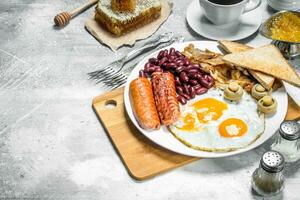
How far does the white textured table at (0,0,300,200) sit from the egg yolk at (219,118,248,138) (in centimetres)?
7

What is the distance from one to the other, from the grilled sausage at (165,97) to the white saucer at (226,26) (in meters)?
0.32

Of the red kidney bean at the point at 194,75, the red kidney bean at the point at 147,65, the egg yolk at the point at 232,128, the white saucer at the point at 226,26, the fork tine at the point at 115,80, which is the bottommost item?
the fork tine at the point at 115,80

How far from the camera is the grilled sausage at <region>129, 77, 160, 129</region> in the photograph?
4.69 ft

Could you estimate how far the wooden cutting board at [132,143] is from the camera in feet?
4.54

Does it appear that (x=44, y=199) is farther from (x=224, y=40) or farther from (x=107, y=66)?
(x=224, y=40)

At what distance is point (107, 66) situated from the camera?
1.72m

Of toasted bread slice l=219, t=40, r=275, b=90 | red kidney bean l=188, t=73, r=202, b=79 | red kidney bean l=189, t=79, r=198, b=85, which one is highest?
toasted bread slice l=219, t=40, r=275, b=90

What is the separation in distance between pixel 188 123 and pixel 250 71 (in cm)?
30

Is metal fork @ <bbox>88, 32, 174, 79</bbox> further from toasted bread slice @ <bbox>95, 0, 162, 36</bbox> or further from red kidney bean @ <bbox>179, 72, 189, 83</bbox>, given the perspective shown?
red kidney bean @ <bbox>179, 72, 189, 83</bbox>

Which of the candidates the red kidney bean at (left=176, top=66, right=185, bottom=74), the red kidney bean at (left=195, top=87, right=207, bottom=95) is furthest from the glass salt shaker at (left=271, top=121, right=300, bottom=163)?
the red kidney bean at (left=176, top=66, right=185, bottom=74)

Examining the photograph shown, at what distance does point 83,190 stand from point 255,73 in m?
0.64

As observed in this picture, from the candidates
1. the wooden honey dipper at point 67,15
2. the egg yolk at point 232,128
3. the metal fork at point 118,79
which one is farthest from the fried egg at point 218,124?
the wooden honey dipper at point 67,15

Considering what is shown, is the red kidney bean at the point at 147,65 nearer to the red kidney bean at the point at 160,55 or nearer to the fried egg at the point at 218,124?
the red kidney bean at the point at 160,55

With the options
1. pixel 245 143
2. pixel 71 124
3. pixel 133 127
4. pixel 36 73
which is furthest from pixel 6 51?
pixel 245 143
